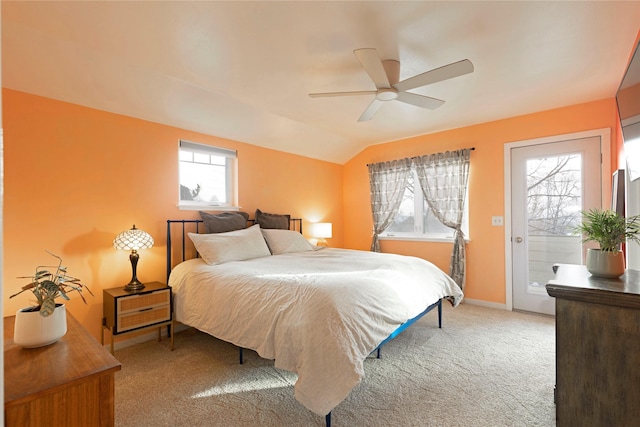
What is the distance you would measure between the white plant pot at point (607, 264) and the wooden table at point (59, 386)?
2396 millimetres

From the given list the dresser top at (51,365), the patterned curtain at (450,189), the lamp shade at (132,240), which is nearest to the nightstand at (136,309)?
the lamp shade at (132,240)

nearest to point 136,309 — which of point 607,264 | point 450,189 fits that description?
point 607,264

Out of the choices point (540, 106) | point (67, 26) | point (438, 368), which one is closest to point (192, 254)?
point (67, 26)

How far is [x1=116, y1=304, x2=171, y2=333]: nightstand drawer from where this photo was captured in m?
2.61

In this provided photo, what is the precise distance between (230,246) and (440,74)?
2.40 meters

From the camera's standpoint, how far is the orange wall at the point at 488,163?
137 inches

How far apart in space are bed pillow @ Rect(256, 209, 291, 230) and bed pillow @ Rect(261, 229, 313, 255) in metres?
0.22

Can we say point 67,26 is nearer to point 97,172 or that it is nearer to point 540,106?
point 97,172

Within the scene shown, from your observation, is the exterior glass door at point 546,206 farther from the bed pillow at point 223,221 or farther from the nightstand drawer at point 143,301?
the nightstand drawer at point 143,301

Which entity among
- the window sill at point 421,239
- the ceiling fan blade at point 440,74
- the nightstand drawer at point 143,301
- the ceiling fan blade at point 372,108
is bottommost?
the nightstand drawer at point 143,301

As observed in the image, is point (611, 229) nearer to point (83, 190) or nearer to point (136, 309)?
point (136, 309)

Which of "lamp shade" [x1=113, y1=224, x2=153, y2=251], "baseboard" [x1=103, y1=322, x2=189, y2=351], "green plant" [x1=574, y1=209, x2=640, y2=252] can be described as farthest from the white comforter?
"green plant" [x1=574, y1=209, x2=640, y2=252]

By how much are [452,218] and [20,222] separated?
179 inches

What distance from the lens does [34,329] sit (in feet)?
4.94
